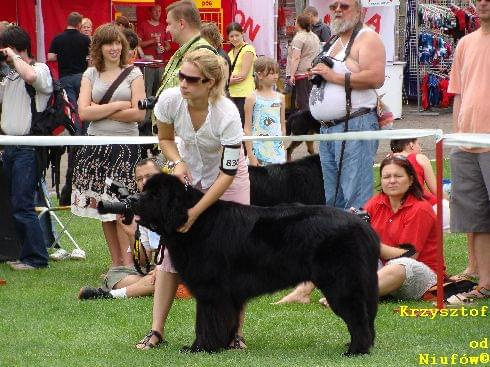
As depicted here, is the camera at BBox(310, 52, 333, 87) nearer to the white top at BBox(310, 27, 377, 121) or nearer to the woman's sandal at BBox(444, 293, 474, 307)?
the white top at BBox(310, 27, 377, 121)

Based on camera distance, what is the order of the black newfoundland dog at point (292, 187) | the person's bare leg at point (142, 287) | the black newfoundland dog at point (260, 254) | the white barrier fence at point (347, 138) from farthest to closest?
the black newfoundland dog at point (292, 187), the person's bare leg at point (142, 287), the white barrier fence at point (347, 138), the black newfoundland dog at point (260, 254)

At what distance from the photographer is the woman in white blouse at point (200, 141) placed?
5.80 m

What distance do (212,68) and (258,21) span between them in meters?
13.1

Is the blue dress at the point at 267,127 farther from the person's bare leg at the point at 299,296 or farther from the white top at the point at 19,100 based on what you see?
the person's bare leg at the point at 299,296

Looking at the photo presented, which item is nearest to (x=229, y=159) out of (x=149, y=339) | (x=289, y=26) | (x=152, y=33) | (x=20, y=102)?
(x=149, y=339)

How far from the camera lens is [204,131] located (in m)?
5.89

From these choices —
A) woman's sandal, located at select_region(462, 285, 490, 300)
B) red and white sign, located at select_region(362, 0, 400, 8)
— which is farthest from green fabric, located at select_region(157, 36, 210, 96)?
red and white sign, located at select_region(362, 0, 400, 8)

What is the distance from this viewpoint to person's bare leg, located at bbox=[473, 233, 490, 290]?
7.54 metres

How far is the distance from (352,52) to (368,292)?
244 centimetres

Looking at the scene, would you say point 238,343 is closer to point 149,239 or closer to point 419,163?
point 149,239

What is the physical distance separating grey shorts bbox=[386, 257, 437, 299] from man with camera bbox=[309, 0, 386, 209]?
619 mm

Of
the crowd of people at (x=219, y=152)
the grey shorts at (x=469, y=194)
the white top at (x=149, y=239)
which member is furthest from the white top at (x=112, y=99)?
the grey shorts at (x=469, y=194)

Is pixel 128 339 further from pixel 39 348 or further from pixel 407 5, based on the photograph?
pixel 407 5

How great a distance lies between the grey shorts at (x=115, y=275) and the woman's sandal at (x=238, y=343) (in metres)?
2.18
